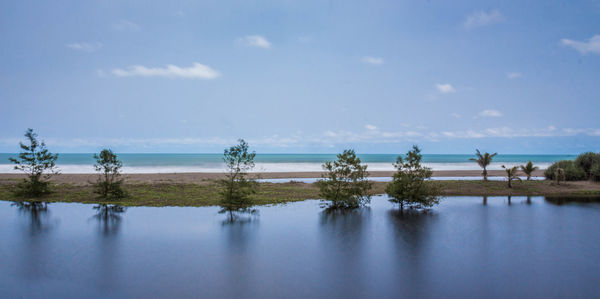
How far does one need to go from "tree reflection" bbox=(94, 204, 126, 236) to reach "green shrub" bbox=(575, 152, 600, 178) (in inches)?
2153

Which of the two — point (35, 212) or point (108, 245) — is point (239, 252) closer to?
point (108, 245)

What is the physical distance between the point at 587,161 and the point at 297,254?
48279 millimetres

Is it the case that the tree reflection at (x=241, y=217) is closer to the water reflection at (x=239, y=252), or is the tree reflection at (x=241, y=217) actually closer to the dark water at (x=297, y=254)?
the water reflection at (x=239, y=252)

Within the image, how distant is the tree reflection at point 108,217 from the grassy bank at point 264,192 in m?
1.20

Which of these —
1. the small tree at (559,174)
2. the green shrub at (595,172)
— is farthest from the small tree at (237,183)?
the green shrub at (595,172)

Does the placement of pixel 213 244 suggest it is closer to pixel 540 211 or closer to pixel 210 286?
pixel 210 286

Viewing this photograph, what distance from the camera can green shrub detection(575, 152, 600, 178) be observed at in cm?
4198

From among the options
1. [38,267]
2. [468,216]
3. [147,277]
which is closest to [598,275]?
[468,216]

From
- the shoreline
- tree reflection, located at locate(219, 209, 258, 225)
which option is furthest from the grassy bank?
the shoreline

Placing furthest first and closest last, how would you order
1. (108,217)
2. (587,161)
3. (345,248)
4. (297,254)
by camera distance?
(587,161) < (108,217) < (345,248) < (297,254)

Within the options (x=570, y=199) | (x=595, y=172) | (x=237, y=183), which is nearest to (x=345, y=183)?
(x=237, y=183)

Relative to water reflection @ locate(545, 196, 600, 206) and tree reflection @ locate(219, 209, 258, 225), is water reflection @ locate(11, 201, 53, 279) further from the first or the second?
water reflection @ locate(545, 196, 600, 206)

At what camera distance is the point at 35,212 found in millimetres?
24578

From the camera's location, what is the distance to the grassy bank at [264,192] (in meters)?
28.4
